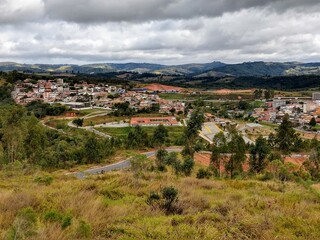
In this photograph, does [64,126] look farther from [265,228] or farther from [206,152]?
[265,228]

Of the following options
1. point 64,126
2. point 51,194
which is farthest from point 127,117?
point 51,194

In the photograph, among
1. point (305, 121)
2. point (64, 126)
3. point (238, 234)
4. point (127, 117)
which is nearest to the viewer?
point (238, 234)

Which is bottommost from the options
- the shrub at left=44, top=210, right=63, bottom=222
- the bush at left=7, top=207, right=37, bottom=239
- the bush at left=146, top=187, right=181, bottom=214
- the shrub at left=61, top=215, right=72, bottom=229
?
the bush at left=146, top=187, right=181, bottom=214

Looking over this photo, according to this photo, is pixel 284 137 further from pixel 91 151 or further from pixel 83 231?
pixel 83 231

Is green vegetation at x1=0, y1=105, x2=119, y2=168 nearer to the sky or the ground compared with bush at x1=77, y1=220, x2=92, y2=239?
nearer to the ground

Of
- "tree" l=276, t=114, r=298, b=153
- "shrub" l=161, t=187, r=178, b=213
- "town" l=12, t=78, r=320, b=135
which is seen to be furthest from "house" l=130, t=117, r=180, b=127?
"shrub" l=161, t=187, r=178, b=213

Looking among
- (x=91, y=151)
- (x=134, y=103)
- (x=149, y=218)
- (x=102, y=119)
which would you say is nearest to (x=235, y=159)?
(x=91, y=151)

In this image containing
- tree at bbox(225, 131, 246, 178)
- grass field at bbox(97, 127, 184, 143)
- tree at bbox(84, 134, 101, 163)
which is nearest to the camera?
tree at bbox(225, 131, 246, 178)

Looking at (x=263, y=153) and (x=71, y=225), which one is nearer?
(x=71, y=225)

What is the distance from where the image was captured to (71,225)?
3.84m

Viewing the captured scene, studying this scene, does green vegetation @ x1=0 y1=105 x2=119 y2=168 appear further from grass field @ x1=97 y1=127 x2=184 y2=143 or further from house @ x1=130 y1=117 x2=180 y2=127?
house @ x1=130 y1=117 x2=180 y2=127

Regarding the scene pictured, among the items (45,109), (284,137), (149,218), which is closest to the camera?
(149,218)

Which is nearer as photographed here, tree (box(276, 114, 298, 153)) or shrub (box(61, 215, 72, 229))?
shrub (box(61, 215, 72, 229))

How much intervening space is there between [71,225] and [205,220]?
1.97 m
